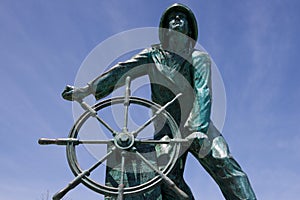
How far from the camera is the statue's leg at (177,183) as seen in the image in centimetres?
411

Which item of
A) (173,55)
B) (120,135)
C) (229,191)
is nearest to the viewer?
(120,135)

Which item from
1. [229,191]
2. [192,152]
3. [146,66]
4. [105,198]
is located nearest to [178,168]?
[192,152]

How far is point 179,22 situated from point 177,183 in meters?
1.70

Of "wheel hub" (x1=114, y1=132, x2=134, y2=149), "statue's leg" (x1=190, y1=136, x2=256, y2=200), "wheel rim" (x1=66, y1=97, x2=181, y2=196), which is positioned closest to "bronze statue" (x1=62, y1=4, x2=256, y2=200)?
"statue's leg" (x1=190, y1=136, x2=256, y2=200)

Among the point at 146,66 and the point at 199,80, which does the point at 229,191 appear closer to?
the point at 199,80

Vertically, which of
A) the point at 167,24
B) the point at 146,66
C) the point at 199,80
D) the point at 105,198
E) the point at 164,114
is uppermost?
the point at 167,24

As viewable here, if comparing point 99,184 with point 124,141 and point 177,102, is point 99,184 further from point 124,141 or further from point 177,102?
point 177,102

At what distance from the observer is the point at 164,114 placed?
3.94 m

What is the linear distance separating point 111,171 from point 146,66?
1300 mm

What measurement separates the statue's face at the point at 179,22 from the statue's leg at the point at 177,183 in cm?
133

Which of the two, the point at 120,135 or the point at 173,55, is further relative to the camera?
the point at 173,55

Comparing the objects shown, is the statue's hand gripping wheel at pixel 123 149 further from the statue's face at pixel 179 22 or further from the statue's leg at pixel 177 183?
the statue's face at pixel 179 22

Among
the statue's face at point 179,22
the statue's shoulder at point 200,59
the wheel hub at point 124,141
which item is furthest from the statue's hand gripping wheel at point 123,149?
the statue's face at point 179,22

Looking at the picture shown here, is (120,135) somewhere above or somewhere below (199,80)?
below
